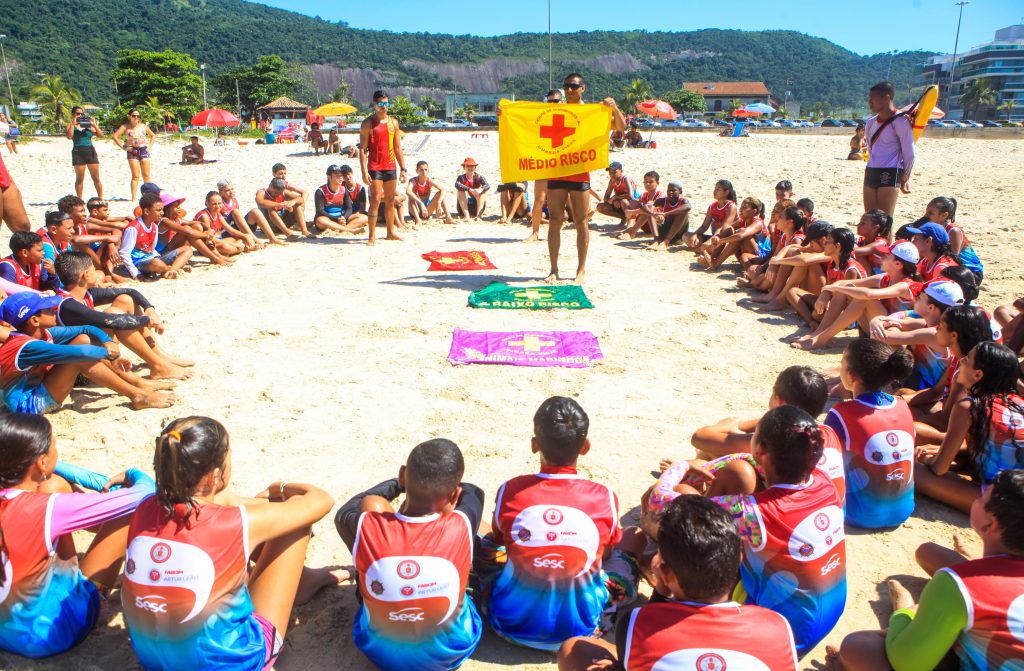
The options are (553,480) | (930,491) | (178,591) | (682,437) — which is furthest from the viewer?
(682,437)

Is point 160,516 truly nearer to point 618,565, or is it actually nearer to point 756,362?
point 618,565

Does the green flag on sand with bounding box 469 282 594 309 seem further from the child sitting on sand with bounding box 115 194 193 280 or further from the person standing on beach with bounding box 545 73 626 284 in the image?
the child sitting on sand with bounding box 115 194 193 280

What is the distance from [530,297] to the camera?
7309 millimetres

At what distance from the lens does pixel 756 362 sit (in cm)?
570

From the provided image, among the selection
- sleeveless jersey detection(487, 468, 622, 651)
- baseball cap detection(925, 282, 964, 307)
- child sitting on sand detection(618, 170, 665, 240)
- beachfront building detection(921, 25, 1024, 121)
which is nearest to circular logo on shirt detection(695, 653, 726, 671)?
sleeveless jersey detection(487, 468, 622, 651)

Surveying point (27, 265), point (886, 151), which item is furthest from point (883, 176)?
point (27, 265)

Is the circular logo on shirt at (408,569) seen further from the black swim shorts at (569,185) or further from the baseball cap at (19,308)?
the black swim shorts at (569,185)

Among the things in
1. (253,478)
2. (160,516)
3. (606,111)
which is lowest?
(253,478)

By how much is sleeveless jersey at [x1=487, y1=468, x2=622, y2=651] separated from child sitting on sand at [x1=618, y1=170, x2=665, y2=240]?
8244mm

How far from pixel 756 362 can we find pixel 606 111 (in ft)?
11.4

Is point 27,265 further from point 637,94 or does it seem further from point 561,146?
point 637,94

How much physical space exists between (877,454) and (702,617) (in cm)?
189

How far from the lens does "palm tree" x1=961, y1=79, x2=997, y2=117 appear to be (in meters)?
86.3

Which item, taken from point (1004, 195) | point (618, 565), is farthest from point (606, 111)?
point (1004, 195)
